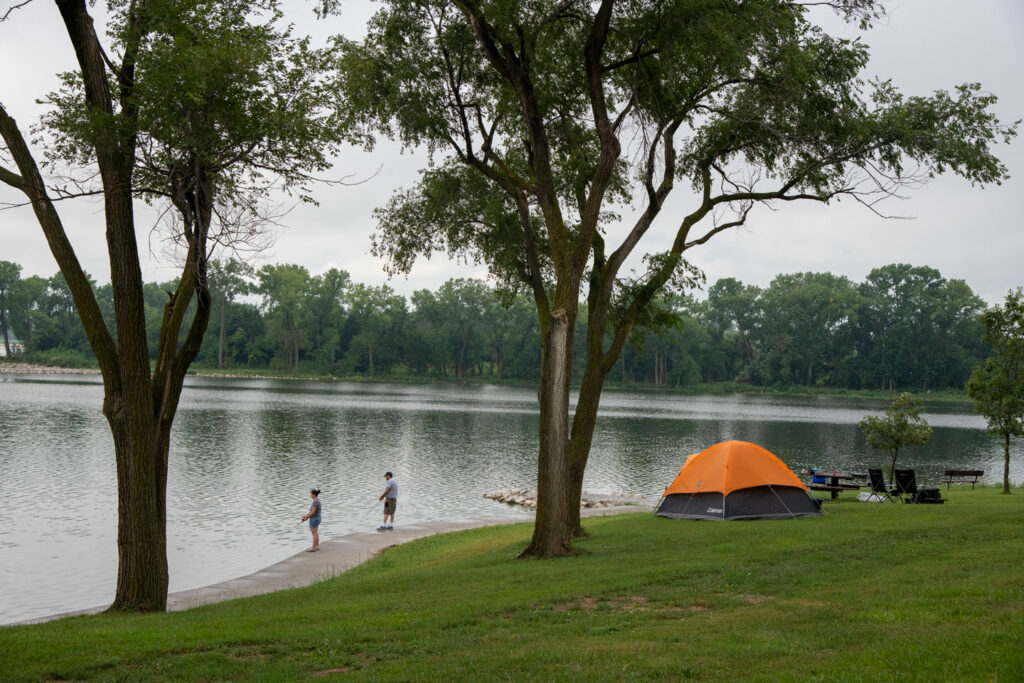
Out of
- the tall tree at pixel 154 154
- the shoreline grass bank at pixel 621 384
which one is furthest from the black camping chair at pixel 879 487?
the shoreline grass bank at pixel 621 384

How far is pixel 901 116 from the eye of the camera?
14.5 meters

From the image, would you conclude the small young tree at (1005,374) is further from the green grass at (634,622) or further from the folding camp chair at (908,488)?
the green grass at (634,622)

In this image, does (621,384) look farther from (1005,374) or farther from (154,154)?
(154,154)

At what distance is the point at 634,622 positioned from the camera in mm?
7961

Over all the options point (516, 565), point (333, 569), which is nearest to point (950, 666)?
point (516, 565)

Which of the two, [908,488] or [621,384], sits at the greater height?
[908,488]

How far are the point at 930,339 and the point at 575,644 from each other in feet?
398

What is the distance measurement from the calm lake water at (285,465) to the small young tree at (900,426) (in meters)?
7.47

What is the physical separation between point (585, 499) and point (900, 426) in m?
10.3

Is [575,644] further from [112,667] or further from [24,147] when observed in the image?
[24,147]

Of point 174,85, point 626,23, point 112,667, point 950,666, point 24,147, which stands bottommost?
point 112,667

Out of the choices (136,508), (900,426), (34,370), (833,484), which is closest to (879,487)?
(833,484)

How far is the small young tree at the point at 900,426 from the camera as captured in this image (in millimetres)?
25062

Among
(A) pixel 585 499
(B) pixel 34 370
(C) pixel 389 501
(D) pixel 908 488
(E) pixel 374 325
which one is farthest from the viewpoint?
(E) pixel 374 325
